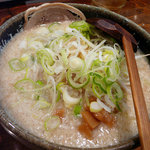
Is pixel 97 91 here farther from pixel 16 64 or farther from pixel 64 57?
pixel 16 64

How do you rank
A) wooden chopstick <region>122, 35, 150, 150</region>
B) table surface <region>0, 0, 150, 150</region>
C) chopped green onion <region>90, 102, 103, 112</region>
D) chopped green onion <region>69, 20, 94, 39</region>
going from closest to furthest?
wooden chopstick <region>122, 35, 150, 150</region> → chopped green onion <region>90, 102, 103, 112</region> → chopped green onion <region>69, 20, 94, 39</region> → table surface <region>0, 0, 150, 150</region>

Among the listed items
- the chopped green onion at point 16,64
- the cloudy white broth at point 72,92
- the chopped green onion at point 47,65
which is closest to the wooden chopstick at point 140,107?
the cloudy white broth at point 72,92

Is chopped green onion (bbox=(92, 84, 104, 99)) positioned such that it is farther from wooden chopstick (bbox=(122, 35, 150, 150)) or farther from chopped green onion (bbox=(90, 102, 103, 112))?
wooden chopstick (bbox=(122, 35, 150, 150))

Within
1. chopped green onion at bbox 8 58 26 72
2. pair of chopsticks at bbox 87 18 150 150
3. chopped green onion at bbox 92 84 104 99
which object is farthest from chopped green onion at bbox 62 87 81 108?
chopped green onion at bbox 8 58 26 72

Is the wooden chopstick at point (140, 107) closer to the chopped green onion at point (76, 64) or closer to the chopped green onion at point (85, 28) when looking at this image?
the chopped green onion at point (76, 64)

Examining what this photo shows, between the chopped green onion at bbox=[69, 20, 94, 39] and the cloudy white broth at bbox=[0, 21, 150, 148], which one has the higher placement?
the chopped green onion at bbox=[69, 20, 94, 39]

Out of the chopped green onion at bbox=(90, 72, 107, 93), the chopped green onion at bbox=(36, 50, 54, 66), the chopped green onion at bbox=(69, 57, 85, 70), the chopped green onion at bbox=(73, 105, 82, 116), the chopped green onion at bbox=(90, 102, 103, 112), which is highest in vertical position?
the chopped green onion at bbox=(36, 50, 54, 66)

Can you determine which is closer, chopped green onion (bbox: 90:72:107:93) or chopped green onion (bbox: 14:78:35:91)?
→ chopped green onion (bbox: 90:72:107:93)

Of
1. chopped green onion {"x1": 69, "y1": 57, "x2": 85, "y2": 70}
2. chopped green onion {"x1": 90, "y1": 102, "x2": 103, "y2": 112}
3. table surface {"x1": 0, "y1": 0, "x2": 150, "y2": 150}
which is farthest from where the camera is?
table surface {"x1": 0, "y1": 0, "x2": 150, "y2": 150}
